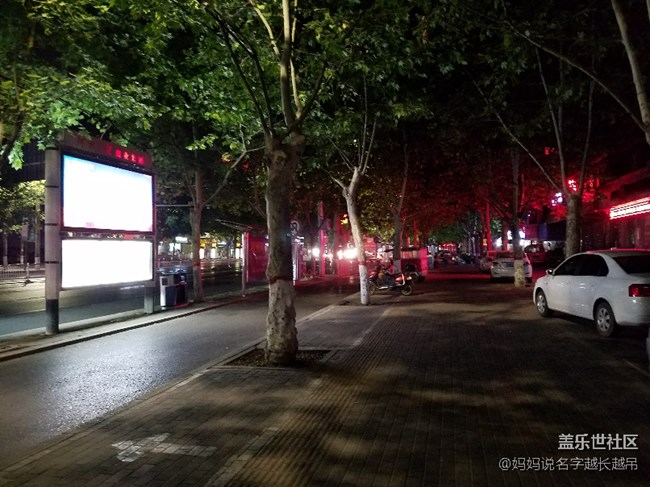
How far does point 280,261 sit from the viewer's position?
8.41 meters

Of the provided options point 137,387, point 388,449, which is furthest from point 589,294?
point 137,387

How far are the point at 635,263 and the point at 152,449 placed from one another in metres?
9.35

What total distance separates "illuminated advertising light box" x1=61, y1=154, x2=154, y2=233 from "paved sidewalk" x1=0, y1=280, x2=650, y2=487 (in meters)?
6.87

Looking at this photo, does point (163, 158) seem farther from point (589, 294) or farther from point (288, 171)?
point (589, 294)

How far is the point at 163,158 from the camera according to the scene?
20.3m

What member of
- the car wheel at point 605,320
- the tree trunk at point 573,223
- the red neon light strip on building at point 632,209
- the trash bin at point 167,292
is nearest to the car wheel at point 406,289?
the tree trunk at point 573,223

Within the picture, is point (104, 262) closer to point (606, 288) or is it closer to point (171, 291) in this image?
point (171, 291)

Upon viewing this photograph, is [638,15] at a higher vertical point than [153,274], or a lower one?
higher

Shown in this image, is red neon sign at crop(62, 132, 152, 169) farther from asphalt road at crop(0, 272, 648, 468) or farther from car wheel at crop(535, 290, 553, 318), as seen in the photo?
car wheel at crop(535, 290, 553, 318)

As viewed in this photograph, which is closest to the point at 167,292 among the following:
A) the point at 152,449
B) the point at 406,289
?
the point at 406,289

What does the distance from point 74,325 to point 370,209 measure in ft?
86.5

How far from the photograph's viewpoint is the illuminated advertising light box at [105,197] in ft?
41.8

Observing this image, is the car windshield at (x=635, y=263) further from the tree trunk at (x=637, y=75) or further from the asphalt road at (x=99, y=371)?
the asphalt road at (x=99, y=371)

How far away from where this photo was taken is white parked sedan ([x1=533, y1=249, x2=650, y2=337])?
9461mm
